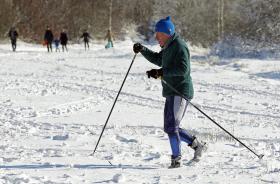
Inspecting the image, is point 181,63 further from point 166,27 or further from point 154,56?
point 154,56

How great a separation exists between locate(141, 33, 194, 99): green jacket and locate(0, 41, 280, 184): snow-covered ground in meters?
0.91

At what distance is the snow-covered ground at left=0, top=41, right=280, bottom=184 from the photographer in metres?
5.97

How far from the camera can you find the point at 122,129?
9.18 m

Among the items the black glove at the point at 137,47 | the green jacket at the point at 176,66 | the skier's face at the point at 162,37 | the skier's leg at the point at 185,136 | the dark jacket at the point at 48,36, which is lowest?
the skier's leg at the point at 185,136

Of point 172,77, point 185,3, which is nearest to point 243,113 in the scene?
point 172,77

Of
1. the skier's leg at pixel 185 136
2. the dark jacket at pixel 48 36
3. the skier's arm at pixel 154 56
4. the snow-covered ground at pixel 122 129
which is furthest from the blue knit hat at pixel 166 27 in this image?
the dark jacket at pixel 48 36

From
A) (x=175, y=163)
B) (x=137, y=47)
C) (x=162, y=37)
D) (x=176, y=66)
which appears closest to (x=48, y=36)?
(x=137, y=47)

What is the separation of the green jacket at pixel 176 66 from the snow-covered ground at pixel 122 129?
91cm

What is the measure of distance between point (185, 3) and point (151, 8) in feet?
21.1

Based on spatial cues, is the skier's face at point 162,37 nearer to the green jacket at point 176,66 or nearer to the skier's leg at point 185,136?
the green jacket at point 176,66

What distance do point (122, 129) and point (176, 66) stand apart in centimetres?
315

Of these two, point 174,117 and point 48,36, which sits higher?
point 48,36

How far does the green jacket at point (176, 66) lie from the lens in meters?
6.24

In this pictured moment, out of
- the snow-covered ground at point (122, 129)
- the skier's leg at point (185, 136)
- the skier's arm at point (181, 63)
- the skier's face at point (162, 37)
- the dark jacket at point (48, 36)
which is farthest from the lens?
the dark jacket at point (48, 36)
